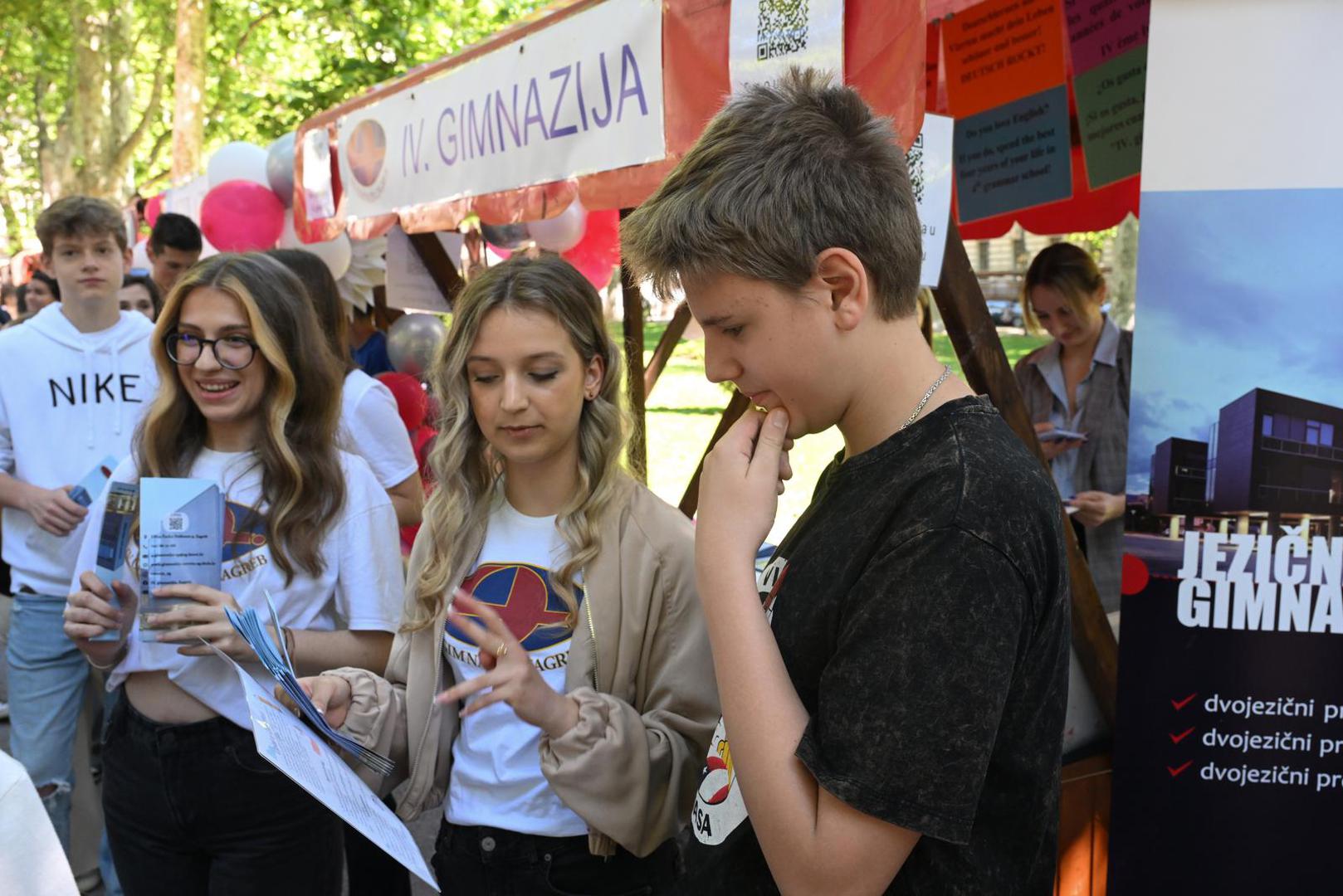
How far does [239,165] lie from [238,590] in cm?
546

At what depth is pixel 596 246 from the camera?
6918 millimetres

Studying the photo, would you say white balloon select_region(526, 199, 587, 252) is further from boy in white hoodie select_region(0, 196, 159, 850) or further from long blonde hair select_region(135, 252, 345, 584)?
long blonde hair select_region(135, 252, 345, 584)

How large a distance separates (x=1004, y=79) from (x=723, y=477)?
11.5 ft

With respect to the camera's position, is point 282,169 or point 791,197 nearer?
point 791,197

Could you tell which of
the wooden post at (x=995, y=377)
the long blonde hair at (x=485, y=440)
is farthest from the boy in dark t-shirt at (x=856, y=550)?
the wooden post at (x=995, y=377)

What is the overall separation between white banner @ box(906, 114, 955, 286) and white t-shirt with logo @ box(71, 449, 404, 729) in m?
1.29

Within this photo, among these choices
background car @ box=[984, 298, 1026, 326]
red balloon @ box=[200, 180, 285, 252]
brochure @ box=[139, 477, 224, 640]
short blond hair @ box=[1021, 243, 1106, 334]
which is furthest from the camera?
background car @ box=[984, 298, 1026, 326]

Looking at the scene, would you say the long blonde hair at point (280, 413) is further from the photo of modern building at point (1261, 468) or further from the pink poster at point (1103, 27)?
the pink poster at point (1103, 27)

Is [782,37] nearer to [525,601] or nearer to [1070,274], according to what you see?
[525,601]

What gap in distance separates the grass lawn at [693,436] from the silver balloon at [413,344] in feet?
6.22

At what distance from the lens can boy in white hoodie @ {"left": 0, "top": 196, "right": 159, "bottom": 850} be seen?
3.51 metres

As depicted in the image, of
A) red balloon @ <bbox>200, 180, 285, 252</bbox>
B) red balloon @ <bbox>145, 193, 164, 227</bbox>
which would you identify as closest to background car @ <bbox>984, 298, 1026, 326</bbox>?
red balloon @ <bbox>145, 193, 164, 227</bbox>

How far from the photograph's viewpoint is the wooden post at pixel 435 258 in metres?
6.27

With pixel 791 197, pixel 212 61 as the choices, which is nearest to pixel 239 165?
pixel 791 197
